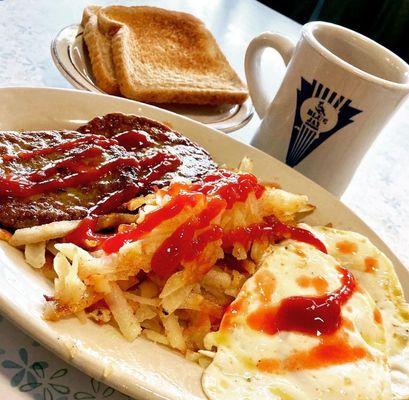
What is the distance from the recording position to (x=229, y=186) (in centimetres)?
167

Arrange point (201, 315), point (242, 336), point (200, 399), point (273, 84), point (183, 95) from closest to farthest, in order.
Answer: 1. point (200, 399)
2. point (242, 336)
3. point (201, 315)
4. point (183, 95)
5. point (273, 84)

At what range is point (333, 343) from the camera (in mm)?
1377

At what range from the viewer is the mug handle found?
A: 2.39 m

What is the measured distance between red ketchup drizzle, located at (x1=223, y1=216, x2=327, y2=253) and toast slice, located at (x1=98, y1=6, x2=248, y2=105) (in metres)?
1.05

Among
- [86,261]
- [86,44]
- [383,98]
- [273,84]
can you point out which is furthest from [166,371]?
[273,84]

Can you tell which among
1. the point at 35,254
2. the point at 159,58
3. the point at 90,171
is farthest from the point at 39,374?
the point at 159,58

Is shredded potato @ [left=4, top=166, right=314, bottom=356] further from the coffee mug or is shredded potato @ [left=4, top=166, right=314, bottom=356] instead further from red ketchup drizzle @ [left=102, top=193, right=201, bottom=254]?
the coffee mug

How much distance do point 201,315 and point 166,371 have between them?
274mm

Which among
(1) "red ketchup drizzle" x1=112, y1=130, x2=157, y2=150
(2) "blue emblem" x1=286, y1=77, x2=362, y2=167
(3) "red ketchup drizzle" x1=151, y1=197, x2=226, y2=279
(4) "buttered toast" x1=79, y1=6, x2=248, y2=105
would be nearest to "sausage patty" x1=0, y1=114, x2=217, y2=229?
(1) "red ketchup drizzle" x1=112, y1=130, x2=157, y2=150

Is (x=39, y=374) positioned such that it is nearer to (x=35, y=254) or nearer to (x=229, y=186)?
(x=35, y=254)

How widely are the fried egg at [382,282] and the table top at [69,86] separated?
57 cm

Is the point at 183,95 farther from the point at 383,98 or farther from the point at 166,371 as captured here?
the point at 166,371

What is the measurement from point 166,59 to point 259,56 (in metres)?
0.61

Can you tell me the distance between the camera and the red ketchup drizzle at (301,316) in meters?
1.39
